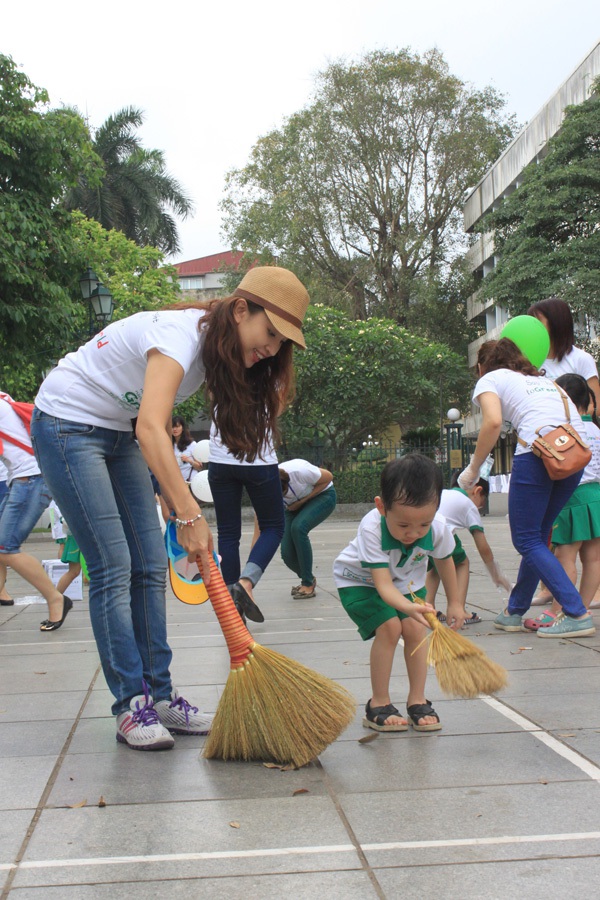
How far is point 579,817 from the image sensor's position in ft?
8.95

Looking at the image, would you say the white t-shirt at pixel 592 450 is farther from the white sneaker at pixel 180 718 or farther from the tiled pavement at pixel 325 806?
the white sneaker at pixel 180 718

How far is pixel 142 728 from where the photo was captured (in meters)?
3.58

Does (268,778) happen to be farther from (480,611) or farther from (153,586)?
(480,611)

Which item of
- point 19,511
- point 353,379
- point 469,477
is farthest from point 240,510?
point 353,379

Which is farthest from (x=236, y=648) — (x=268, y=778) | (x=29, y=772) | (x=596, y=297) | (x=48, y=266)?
(x=596, y=297)

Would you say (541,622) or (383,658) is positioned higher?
(383,658)

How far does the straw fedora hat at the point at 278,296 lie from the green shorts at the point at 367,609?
1081 mm

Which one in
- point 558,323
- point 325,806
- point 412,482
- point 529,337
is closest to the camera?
point 325,806

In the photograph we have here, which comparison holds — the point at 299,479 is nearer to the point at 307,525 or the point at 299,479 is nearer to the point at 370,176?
the point at 307,525

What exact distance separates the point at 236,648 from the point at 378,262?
109 feet

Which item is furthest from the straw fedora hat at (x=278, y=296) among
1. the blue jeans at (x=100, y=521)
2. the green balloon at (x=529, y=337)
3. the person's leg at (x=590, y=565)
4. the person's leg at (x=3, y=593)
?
the person's leg at (x=3, y=593)

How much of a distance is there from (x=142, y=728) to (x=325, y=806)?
92 cm

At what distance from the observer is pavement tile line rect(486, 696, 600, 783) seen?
3168 millimetres

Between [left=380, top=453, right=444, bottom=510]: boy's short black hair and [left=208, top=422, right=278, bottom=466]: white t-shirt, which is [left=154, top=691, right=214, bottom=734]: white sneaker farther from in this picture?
[left=208, top=422, right=278, bottom=466]: white t-shirt
